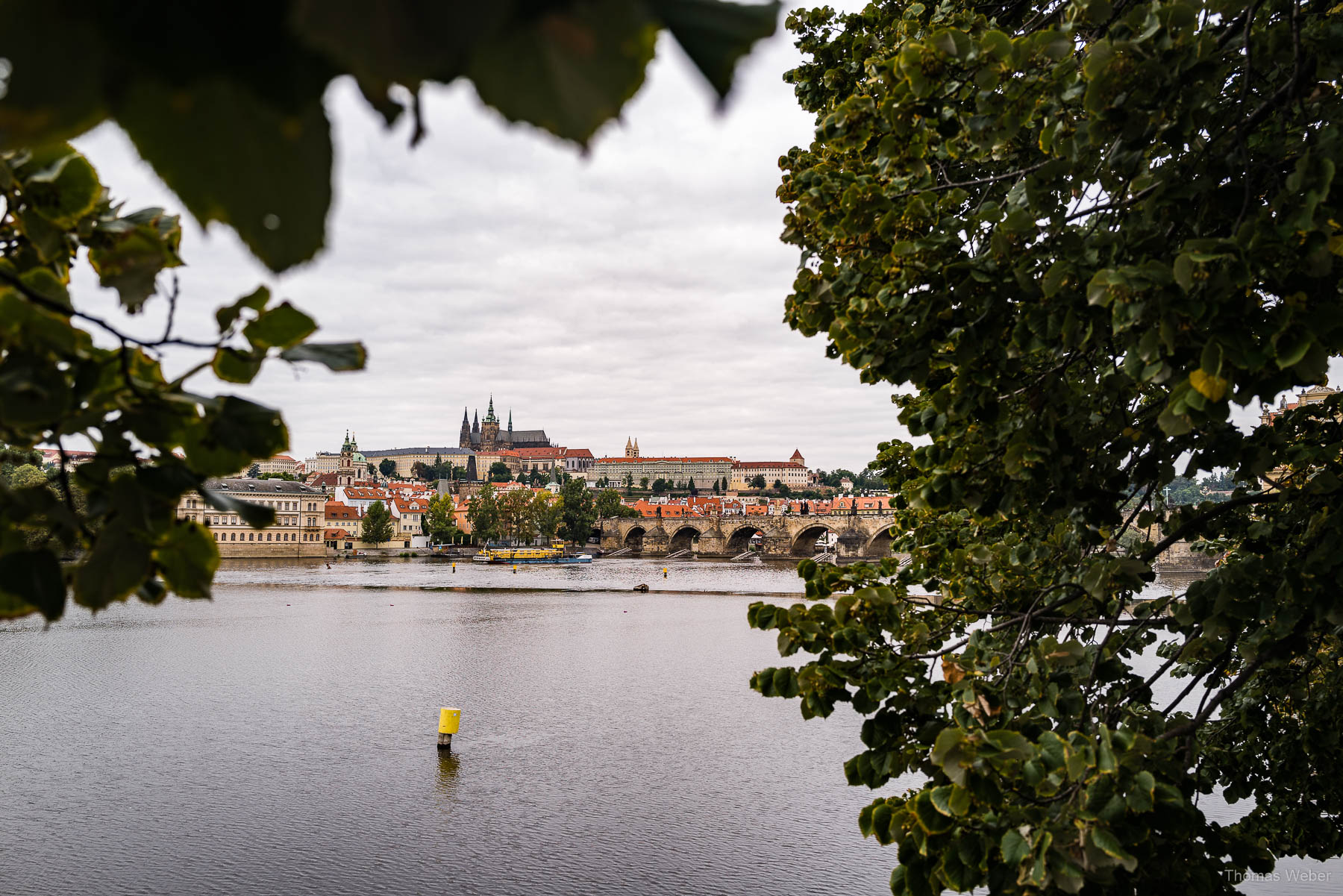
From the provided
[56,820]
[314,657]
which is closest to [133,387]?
[56,820]

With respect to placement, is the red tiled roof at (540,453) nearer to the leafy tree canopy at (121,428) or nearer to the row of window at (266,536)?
the row of window at (266,536)

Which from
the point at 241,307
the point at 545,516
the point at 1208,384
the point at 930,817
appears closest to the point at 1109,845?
the point at 930,817

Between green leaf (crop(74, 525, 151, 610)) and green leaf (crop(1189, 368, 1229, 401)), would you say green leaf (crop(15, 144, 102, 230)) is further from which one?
green leaf (crop(1189, 368, 1229, 401))

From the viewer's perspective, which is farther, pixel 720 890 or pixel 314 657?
pixel 314 657

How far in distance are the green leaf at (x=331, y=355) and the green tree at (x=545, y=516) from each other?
10732cm

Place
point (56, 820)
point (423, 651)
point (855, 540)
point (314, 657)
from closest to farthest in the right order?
1. point (56, 820)
2. point (314, 657)
3. point (423, 651)
4. point (855, 540)

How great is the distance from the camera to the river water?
13148 millimetres

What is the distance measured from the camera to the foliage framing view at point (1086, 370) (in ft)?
10.8

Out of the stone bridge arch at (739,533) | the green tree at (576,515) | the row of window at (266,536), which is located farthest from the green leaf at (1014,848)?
the green tree at (576,515)

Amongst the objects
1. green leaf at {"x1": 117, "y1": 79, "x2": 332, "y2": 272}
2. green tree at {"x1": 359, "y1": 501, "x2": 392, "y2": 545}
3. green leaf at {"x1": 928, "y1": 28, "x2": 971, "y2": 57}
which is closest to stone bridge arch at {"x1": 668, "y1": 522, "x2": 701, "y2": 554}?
green tree at {"x1": 359, "y1": 501, "x2": 392, "y2": 545}

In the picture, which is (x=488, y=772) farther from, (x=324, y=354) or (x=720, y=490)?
(x=720, y=490)

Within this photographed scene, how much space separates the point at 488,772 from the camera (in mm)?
17672

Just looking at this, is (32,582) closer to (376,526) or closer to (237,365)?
(237,365)

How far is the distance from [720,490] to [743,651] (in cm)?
14215
